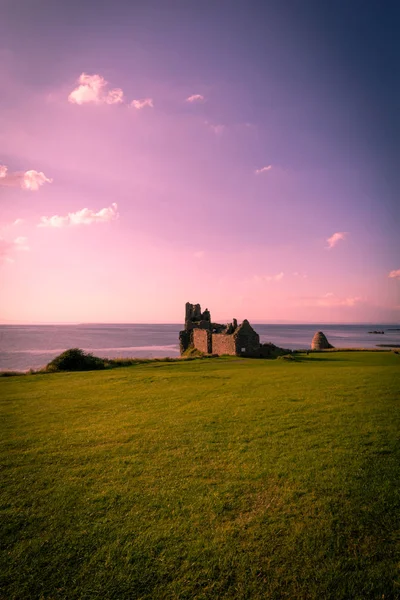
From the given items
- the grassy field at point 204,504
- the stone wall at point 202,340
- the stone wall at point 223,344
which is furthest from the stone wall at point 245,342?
the grassy field at point 204,504

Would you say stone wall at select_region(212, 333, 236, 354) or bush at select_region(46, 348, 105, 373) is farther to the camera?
stone wall at select_region(212, 333, 236, 354)

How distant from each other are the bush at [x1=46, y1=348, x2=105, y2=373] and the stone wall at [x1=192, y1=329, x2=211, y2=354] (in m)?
21.7

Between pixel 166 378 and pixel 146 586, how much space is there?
1534 centimetres

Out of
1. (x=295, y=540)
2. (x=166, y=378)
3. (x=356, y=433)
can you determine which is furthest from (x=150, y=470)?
(x=166, y=378)

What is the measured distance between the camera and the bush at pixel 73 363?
27266 millimetres

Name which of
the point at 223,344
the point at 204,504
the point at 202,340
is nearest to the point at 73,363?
the point at 223,344

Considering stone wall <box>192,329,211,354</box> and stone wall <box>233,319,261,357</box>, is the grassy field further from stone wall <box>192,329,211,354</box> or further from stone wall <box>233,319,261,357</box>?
stone wall <box>192,329,211,354</box>

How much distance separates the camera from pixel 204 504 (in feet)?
18.0

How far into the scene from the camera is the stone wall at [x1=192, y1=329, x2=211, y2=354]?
4794 centimetres

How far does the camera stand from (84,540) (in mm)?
4656

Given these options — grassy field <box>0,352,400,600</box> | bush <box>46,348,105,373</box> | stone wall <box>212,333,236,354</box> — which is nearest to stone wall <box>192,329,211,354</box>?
stone wall <box>212,333,236,354</box>

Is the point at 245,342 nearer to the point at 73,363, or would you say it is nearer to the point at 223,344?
the point at 223,344

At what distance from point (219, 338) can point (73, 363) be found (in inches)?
934

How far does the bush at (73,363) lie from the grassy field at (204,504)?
17731 mm
